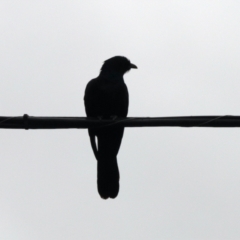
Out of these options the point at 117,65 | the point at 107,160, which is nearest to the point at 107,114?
the point at 107,160

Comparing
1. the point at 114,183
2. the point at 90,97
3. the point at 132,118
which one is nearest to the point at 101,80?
the point at 90,97

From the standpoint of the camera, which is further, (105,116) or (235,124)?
(105,116)

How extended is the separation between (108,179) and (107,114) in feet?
2.86

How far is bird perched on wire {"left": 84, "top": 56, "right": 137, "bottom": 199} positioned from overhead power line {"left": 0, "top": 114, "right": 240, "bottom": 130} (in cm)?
246

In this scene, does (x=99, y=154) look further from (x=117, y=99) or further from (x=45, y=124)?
(x=45, y=124)

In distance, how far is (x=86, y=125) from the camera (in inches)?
186

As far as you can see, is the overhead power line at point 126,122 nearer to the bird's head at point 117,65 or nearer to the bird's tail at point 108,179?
the bird's tail at point 108,179

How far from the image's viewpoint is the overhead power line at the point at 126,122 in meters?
4.55

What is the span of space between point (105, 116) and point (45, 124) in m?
2.99

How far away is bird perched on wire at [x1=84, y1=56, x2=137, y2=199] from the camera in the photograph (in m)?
7.18

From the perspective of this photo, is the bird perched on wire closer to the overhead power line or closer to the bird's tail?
the bird's tail

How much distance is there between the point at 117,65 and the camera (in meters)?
8.06

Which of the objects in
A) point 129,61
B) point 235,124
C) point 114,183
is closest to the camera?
point 235,124

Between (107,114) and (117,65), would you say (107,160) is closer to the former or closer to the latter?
(107,114)
